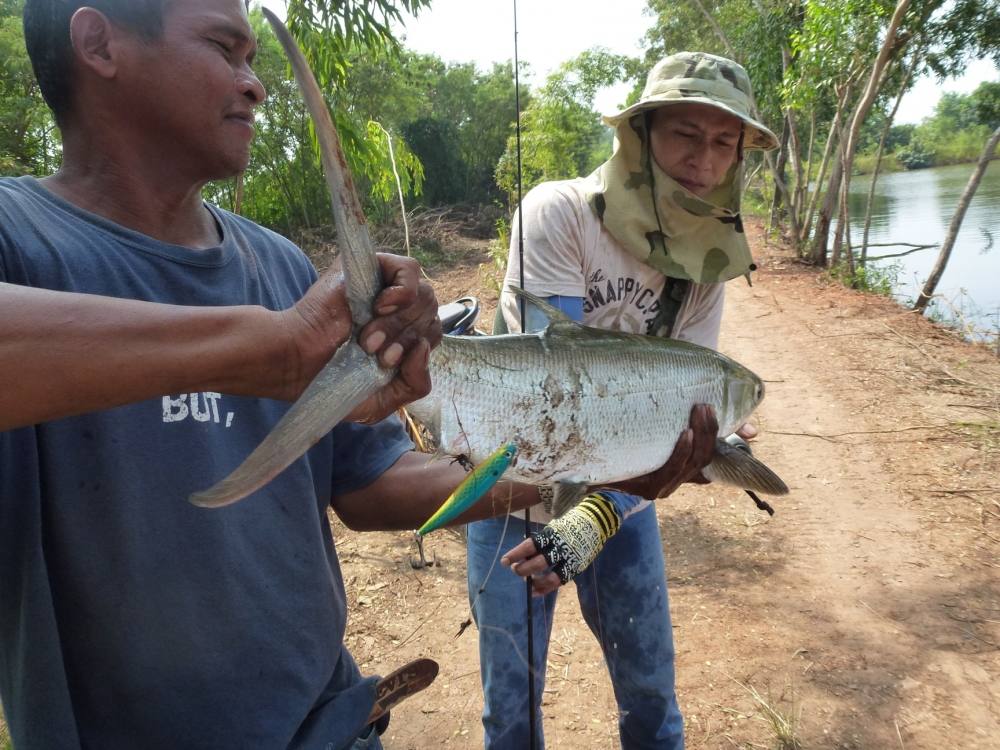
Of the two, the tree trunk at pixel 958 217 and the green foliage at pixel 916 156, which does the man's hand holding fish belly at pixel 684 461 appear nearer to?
the tree trunk at pixel 958 217

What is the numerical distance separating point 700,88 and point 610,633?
215 cm

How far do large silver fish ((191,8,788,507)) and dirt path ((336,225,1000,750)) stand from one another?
2.07 metres

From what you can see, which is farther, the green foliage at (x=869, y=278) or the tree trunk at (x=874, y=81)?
the green foliage at (x=869, y=278)

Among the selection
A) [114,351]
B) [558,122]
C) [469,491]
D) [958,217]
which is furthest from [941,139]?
[114,351]

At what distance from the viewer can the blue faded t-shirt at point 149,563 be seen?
1.28 metres

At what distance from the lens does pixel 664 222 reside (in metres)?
2.53

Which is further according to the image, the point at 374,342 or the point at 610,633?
the point at 610,633

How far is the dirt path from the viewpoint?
355 centimetres

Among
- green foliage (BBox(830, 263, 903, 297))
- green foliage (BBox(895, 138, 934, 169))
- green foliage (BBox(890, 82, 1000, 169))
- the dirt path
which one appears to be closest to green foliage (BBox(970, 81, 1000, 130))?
green foliage (BBox(830, 263, 903, 297))

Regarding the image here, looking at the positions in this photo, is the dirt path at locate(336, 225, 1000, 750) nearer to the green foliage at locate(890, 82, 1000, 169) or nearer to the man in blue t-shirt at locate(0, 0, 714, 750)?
the man in blue t-shirt at locate(0, 0, 714, 750)

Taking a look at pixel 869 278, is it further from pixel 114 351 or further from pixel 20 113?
pixel 20 113

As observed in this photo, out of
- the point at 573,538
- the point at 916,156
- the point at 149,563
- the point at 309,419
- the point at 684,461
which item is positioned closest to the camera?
the point at 309,419

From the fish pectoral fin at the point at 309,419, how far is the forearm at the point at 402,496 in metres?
0.81

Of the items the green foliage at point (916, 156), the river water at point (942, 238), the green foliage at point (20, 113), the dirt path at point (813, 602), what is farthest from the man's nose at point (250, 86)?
the green foliage at point (916, 156)
